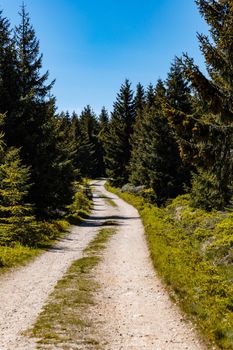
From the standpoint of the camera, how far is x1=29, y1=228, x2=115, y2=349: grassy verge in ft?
24.8

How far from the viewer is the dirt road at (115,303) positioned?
25.6 feet

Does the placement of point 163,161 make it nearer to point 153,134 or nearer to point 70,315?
point 153,134

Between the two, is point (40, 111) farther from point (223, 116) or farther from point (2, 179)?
point (223, 116)

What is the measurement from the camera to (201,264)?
569 inches

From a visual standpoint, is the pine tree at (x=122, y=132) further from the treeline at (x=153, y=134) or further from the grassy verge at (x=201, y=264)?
the grassy verge at (x=201, y=264)

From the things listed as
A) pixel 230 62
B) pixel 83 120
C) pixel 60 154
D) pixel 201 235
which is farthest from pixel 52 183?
pixel 83 120

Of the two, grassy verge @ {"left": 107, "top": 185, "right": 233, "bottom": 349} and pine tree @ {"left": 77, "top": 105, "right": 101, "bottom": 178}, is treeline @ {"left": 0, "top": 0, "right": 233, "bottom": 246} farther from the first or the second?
pine tree @ {"left": 77, "top": 105, "right": 101, "bottom": 178}

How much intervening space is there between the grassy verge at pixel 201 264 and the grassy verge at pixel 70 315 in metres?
2.54

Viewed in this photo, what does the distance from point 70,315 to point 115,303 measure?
67.0 inches

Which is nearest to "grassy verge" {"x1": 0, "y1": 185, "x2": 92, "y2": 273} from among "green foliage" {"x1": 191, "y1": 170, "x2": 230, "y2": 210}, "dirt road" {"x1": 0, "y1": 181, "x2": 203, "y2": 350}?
"dirt road" {"x1": 0, "y1": 181, "x2": 203, "y2": 350}

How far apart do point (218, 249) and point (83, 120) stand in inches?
4118

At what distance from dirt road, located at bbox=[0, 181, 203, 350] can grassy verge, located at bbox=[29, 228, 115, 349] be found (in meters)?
0.24

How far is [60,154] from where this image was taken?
30.8 m

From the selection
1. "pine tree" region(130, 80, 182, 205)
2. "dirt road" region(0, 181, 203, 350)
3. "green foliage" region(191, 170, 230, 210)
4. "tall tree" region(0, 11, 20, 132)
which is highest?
"tall tree" region(0, 11, 20, 132)
